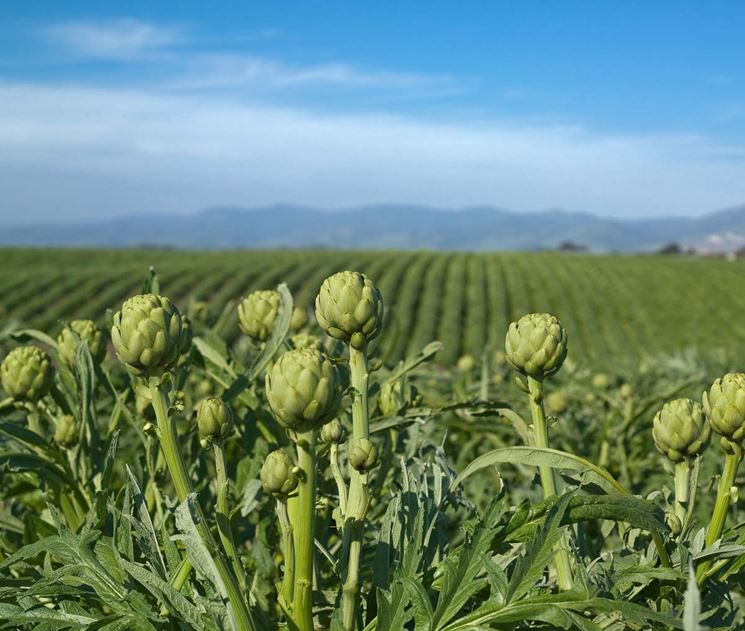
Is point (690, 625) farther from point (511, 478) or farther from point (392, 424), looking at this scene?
point (511, 478)

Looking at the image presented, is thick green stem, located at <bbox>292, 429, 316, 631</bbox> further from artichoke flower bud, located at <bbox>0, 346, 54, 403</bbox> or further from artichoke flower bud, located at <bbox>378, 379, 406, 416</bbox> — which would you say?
artichoke flower bud, located at <bbox>0, 346, 54, 403</bbox>

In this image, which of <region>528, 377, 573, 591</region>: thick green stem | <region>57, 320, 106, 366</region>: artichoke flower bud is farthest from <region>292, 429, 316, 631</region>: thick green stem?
<region>57, 320, 106, 366</region>: artichoke flower bud

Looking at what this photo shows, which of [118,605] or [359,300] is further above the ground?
[359,300]

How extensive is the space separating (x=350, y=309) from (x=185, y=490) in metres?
0.28

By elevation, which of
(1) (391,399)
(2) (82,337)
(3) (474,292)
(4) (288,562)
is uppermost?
(2) (82,337)

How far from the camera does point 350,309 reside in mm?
937

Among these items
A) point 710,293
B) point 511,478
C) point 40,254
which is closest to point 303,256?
point 40,254

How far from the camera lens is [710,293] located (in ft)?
126

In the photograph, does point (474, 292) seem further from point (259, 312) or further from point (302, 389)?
point (302, 389)

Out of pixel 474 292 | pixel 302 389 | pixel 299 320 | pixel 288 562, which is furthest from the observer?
pixel 474 292

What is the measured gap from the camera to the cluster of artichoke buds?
0.94 metres

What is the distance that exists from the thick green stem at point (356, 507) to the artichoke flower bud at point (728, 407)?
42cm

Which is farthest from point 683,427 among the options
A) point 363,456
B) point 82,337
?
point 82,337

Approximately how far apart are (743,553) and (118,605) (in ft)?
2.33
